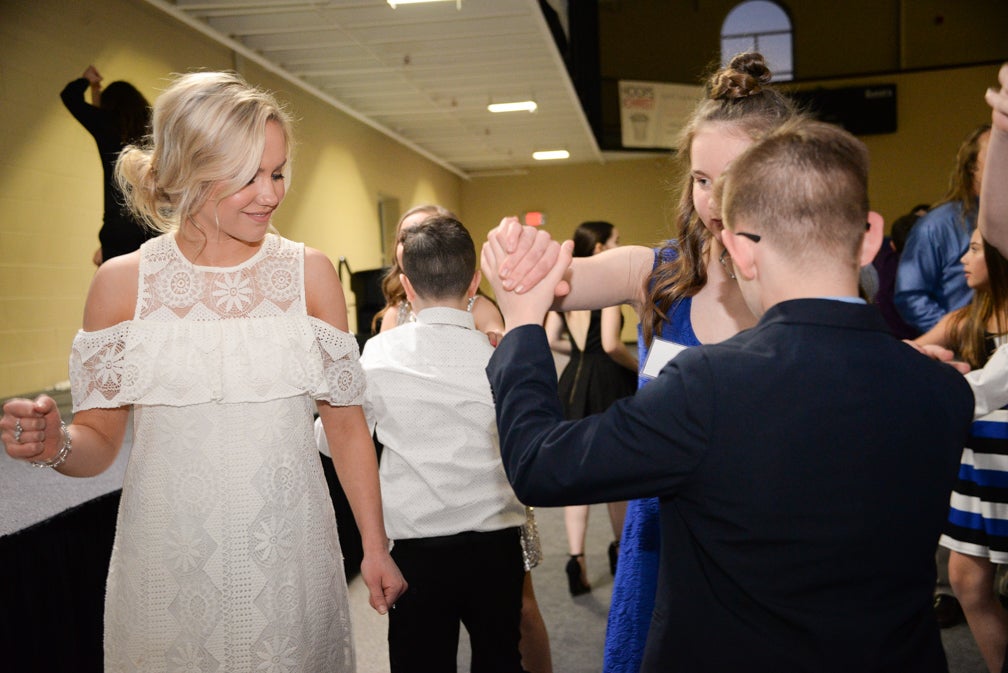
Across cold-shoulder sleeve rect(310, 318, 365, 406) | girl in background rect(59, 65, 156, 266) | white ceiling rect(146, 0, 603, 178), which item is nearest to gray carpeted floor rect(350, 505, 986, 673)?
cold-shoulder sleeve rect(310, 318, 365, 406)

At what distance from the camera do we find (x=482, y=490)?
81.5 inches

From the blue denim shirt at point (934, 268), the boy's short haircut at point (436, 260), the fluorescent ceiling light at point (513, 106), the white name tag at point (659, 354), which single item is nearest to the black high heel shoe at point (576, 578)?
the blue denim shirt at point (934, 268)

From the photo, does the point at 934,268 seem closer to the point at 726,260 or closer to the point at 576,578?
the point at 576,578

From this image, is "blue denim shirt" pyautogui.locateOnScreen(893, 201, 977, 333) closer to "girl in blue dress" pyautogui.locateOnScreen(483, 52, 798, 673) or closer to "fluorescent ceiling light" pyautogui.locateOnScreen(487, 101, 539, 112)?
"girl in blue dress" pyautogui.locateOnScreen(483, 52, 798, 673)

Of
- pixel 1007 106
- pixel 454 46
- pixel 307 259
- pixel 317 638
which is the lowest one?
pixel 317 638

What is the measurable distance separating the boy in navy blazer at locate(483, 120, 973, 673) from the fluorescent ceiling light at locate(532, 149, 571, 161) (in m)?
14.4

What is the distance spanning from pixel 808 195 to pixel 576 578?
10.1ft

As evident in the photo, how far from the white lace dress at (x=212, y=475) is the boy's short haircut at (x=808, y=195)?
935mm

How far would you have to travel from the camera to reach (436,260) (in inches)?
84.8

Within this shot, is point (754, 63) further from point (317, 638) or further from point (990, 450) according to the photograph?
point (990, 450)

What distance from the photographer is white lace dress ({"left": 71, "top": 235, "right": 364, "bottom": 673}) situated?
4.82 feet

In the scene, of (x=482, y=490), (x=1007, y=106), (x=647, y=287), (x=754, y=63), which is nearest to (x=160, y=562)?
(x=482, y=490)

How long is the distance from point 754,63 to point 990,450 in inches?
61.1

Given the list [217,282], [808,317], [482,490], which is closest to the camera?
[808,317]
